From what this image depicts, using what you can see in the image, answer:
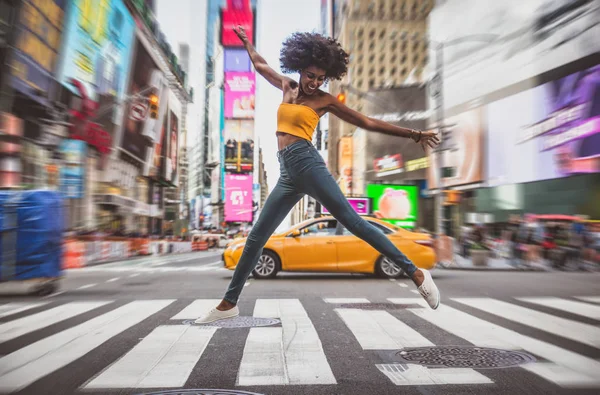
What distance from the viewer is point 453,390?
310 cm

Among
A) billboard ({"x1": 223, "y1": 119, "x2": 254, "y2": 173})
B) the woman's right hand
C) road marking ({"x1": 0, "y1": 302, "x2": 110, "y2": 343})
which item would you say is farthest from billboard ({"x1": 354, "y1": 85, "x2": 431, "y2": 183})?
billboard ({"x1": 223, "y1": 119, "x2": 254, "y2": 173})

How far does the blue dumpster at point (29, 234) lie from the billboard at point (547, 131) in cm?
2325

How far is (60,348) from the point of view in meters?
4.42

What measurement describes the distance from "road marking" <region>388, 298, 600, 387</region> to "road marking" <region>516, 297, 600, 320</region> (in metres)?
1.46

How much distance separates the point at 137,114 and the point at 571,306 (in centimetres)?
3504

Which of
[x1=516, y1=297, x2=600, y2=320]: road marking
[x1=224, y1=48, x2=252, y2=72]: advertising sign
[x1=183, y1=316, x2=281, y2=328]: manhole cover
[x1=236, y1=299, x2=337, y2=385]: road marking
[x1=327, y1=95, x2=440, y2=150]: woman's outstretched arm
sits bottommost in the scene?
[x1=516, y1=297, x2=600, y2=320]: road marking

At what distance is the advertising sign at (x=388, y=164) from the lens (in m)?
49.8

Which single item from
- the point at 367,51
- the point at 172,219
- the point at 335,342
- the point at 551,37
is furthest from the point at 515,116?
the point at 367,51

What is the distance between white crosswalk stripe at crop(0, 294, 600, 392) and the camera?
3.40 m

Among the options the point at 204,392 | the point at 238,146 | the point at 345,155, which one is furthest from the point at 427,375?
the point at 238,146

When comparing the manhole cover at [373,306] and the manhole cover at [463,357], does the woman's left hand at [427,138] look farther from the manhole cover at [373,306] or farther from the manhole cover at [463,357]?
the manhole cover at [373,306]

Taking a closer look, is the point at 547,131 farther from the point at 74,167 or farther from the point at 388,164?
the point at 74,167

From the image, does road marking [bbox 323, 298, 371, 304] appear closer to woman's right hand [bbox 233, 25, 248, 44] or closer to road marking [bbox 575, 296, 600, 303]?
road marking [bbox 575, 296, 600, 303]

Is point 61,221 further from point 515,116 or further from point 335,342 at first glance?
point 515,116
